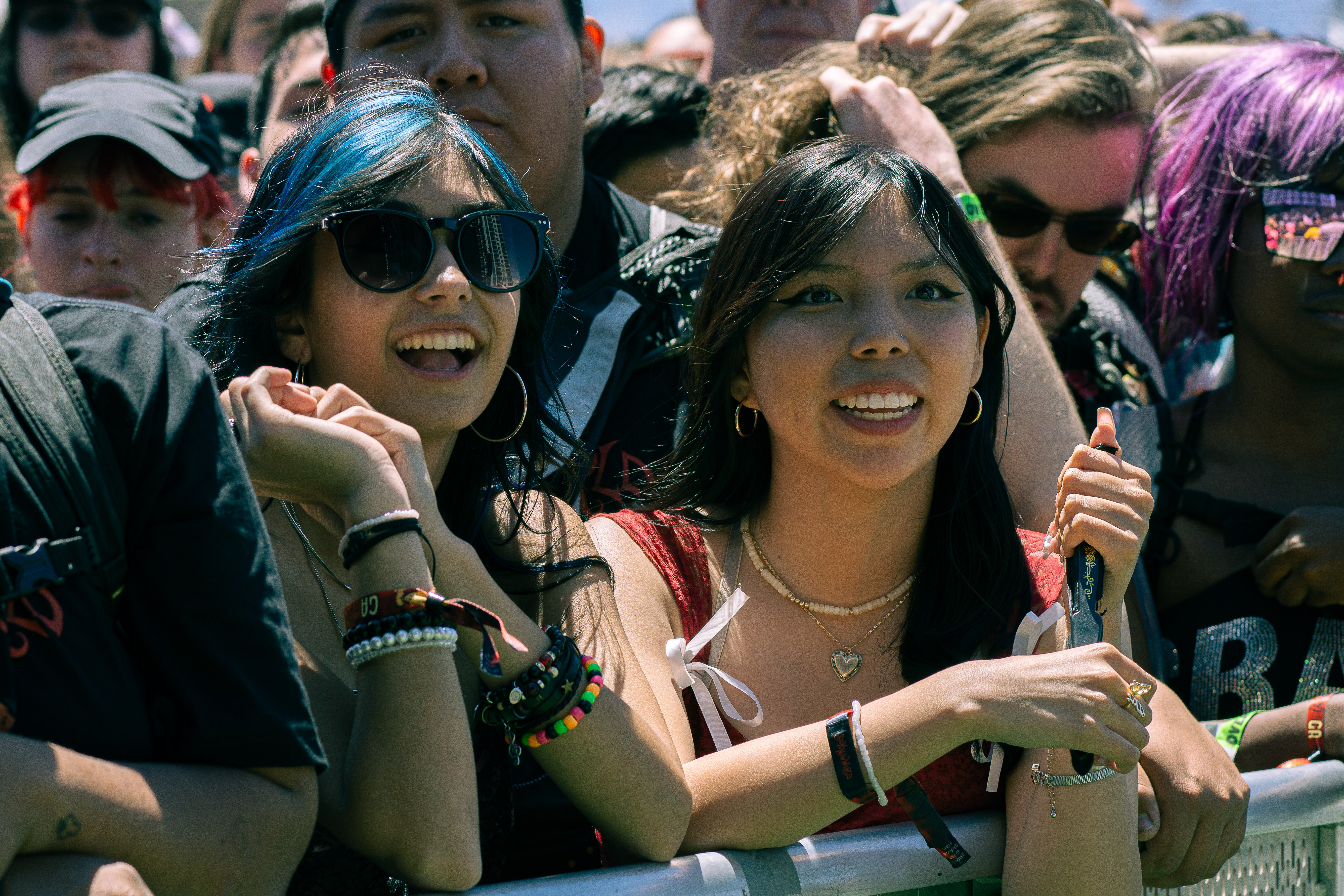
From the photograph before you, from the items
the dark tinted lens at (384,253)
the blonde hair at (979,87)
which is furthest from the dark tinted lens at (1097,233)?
the dark tinted lens at (384,253)

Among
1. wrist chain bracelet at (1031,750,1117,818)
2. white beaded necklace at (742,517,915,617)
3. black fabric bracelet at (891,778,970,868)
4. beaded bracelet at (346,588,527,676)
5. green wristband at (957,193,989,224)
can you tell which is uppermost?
beaded bracelet at (346,588,527,676)

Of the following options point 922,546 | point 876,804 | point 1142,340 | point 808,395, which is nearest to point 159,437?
point 808,395

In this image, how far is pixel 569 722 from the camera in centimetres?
186

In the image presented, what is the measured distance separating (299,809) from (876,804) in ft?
3.37

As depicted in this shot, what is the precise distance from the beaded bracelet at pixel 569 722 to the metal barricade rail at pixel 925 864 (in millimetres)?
212

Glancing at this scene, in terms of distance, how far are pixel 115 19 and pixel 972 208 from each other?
3275 mm

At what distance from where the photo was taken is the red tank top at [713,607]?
2129 millimetres

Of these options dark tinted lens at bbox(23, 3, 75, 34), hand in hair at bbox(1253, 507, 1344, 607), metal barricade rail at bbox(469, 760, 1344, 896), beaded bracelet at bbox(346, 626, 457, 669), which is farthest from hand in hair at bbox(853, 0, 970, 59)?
dark tinted lens at bbox(23, 3, 75, 34)

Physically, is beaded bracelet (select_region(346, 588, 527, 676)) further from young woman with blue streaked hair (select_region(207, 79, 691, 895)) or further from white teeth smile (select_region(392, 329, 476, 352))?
white teeth smile (select_region(392, 329, 476, 352))

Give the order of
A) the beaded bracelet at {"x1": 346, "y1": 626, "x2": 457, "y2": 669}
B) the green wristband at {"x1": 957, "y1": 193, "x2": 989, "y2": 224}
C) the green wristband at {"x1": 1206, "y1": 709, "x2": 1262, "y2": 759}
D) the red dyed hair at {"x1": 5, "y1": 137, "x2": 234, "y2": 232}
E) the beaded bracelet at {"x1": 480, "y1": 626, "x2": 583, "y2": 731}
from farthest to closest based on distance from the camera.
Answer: the red dyed hair at {"x1": 5, "y1": 137, "x2": 234, "y2": 232}
the green wristband at {"x1": 957, "y1": 193, "x2": 989, "y2": 224}
the green wristband at {"x1": 1206, "y1": 709, "x2": 1262, "y2": 759}
the beaded bracelet at {"x1": 480, "y1": 626, "x2": 583, "y2": 731}
the beaded bracelet at {"x1": 346, "y1": 626, "x2": 457, "y2": 669}

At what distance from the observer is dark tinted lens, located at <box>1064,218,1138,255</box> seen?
3258 mm

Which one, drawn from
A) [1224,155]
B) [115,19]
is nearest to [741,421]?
[1224,155]

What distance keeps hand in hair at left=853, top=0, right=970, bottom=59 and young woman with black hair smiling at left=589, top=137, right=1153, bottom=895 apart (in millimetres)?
1181

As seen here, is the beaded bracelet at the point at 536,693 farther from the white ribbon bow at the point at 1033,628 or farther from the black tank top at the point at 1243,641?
the black tank top at the point at 1243,641
